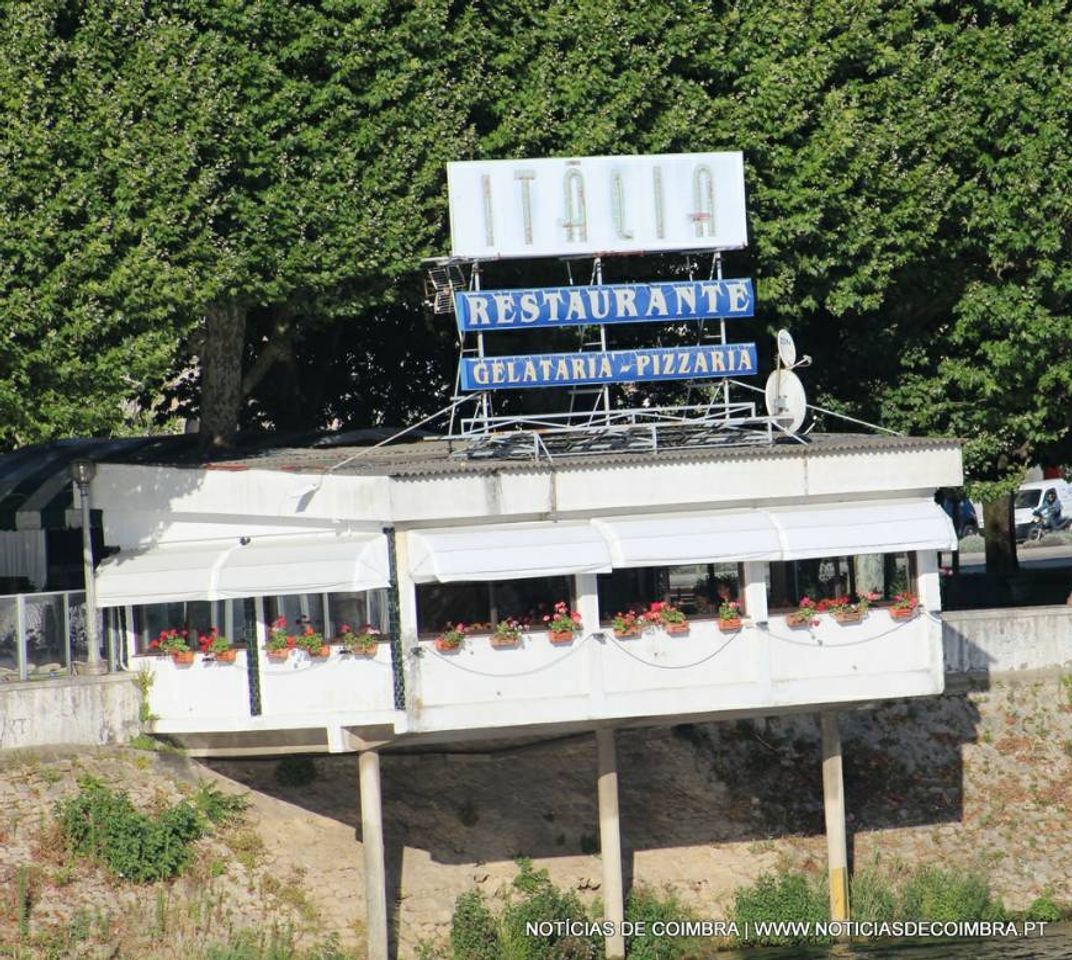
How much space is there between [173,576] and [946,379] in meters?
17.9

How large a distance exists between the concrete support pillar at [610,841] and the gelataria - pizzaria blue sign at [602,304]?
7306mm

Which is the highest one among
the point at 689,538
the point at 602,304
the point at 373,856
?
the point at 602,304

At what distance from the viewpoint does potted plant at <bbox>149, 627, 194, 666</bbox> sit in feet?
136

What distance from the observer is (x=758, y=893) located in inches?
1716

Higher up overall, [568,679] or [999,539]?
[999,539]

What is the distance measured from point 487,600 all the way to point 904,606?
23.2 feet

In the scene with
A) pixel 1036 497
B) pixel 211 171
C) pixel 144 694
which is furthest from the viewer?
pixel 1036 497

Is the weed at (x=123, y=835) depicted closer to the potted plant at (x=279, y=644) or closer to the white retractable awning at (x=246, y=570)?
the potted plant at (x=279, y=644)

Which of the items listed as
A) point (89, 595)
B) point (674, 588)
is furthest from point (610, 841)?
point (89, 595)

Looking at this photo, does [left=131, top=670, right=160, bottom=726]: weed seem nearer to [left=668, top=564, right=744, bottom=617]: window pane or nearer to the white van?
[left=668, top=564, right=744, bottom=617]: window pane

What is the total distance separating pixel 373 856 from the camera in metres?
40.3

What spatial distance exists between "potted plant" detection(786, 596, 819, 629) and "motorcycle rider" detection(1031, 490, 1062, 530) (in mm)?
49258

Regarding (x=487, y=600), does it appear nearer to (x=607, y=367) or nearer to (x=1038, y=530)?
(x=607, y=367)

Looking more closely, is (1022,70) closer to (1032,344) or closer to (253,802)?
(1032,344)
